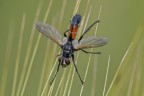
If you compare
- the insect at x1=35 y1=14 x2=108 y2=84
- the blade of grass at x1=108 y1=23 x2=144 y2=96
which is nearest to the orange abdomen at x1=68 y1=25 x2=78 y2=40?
the insect at x1=35 y1=14 x2=108 y2=84

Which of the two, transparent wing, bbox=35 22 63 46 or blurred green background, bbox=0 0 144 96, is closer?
transparent wing, bbox=35 22 63 46

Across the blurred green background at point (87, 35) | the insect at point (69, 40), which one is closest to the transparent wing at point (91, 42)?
the insect at point (69, 40)

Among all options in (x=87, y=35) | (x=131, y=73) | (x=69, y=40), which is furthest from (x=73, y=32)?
(x=87, y=35)

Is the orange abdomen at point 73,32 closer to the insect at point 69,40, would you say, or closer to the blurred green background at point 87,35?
the insect at point 69,40

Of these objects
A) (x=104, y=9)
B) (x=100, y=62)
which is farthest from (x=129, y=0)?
(x=100, y=62)

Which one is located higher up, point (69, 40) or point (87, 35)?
point (87, 35)

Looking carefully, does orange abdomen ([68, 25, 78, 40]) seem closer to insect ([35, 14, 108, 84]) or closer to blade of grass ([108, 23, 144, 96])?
insect ([35, 14, 108, 84])

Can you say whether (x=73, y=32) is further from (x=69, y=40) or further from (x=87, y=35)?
(x=87, y=35)
